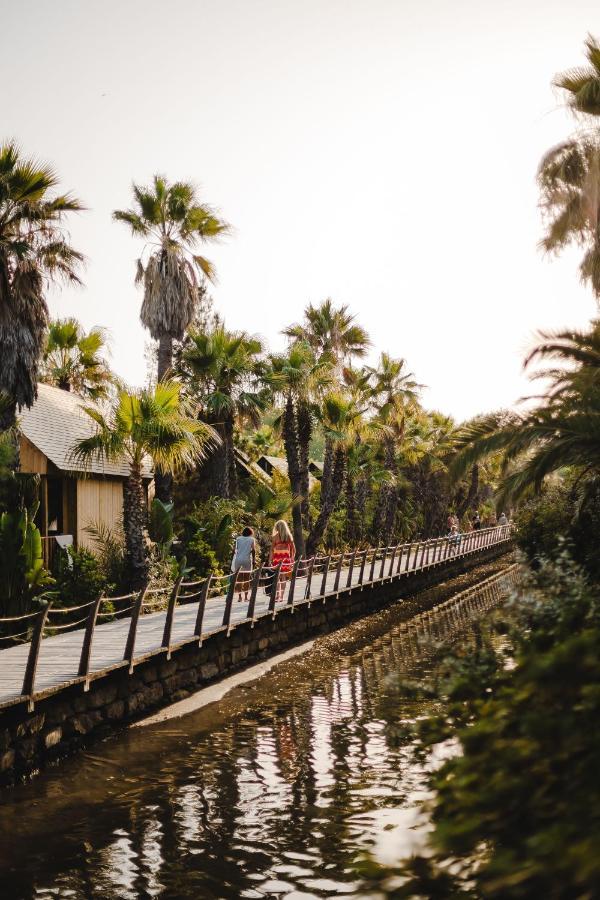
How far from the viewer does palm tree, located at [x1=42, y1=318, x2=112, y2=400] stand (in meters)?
31.7

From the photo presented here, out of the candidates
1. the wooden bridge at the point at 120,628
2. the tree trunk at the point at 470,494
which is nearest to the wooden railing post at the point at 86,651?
the wooden bridge at the point at 120,628

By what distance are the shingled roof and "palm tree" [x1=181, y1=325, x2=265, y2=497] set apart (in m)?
2.84

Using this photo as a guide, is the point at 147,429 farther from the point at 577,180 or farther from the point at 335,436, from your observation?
the point at 335,436

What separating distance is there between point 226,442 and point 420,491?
84.8 feet

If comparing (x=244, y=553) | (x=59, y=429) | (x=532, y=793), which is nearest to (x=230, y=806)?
(x=532, y=793)

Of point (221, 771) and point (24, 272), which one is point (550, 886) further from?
point (24, 272)

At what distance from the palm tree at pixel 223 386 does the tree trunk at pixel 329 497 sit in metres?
3.85

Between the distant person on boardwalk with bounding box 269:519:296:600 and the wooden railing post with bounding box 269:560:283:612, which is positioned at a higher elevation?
the distant person on boardwalk with bounding box 269:519:296:600

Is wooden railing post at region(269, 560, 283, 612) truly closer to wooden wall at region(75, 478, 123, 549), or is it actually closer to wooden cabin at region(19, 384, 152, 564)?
wooden cabin at region(19, 384, 152, 564)

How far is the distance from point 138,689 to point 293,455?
805 inches

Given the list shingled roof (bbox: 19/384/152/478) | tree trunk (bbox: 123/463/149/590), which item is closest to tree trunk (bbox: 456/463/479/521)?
shingled roof (bbox: 19/384/152/478)

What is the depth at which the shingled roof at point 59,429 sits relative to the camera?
2298 cm

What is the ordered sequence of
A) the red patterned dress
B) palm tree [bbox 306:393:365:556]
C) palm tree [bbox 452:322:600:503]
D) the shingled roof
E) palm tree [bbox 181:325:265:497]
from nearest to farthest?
palm tree [bbox 452:322:600:503] → the red patterned dress → the shingled roof → palm tree [bbox 181:325:265:497] → palm tree [bbox 306:393:365:556]

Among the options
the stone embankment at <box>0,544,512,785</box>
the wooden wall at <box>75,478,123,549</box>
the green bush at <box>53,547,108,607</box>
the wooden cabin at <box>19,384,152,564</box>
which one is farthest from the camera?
the wooden wall at <box>75,478,123,549</box>
